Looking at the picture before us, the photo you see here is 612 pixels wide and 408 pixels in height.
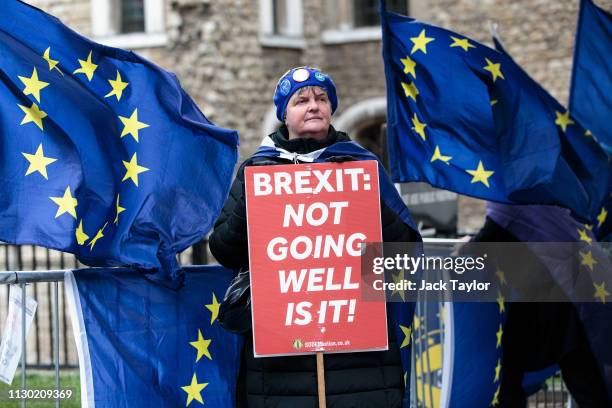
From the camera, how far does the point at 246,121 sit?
19422 millimetres

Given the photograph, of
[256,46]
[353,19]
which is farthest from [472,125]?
[353,19]

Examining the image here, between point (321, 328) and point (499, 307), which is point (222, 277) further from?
point (499, 307)

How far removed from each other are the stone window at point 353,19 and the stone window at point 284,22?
67cm

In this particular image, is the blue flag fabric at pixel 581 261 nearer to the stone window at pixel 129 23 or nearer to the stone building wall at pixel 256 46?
the stone building wall at pixel 256 46

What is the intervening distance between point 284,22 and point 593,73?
497 inches

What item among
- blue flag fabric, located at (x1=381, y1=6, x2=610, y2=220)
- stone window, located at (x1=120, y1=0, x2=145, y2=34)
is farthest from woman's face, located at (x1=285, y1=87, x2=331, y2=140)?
stone window, located at (x1=120, y1=0, x2=145, y2=34)

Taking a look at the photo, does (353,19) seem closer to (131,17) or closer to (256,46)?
(256,46)

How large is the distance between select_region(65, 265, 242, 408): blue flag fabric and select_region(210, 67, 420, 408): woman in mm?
388

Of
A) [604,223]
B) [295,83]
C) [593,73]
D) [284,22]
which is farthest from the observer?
[284,22]

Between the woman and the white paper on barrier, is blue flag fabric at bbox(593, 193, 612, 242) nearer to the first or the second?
the woman

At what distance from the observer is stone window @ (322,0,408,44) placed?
69.4 feet

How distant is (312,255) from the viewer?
5316mm

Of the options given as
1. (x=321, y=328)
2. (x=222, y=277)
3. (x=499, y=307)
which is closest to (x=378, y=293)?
(x=321, y=328)

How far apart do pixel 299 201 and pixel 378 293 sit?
52cm
